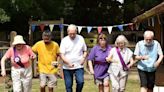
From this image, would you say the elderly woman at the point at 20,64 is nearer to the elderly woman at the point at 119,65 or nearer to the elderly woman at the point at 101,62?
the elderly woman at the point at 101,62

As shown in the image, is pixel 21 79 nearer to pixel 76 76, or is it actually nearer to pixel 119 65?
pixel 76 76

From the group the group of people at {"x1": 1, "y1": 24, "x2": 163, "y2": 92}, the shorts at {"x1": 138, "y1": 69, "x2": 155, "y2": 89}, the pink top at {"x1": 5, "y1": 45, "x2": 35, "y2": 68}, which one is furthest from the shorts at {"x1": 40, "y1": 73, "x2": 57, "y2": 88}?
the shorts at {"x1": 138, "y1": 69, "x2": 155, "y2": 89}

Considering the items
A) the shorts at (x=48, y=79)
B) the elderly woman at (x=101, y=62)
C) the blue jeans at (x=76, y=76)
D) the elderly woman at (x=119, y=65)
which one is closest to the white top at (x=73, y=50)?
the blue jeans at (x=76, y=76)

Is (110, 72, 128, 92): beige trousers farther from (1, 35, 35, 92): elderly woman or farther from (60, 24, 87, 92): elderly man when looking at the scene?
(1, 35, 35, 92): elderly woman

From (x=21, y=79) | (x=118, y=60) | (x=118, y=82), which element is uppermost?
(x=118, y=60)

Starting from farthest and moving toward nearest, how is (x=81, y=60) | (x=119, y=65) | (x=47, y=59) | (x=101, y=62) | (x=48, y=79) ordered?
(x=48, y=79)
(x=47, y=59)
(x=101, y=62)
(x=81, y=60)
(x=119, y=65)

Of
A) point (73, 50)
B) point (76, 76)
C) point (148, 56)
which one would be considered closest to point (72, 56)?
point (73, 50)

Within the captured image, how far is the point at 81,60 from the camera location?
10.0m

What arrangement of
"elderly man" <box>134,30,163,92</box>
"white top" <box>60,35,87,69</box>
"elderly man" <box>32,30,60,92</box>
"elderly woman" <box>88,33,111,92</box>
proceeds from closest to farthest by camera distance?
"elderly man" <box>134,30,163,92</box> → "white top" <box>60,35,87,69</box> → "elderly woman" <box>88,33,111,92</box> → "elderly man" <box>32,30,60,92</box>

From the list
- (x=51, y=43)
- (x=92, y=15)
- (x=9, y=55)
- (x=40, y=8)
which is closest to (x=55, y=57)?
(x=51, y=43)

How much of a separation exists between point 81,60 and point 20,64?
1.30 m

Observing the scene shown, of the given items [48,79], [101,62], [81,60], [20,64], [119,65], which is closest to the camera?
[20,64]

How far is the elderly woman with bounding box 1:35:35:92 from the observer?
9766mm

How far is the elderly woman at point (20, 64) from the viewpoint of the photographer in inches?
384
